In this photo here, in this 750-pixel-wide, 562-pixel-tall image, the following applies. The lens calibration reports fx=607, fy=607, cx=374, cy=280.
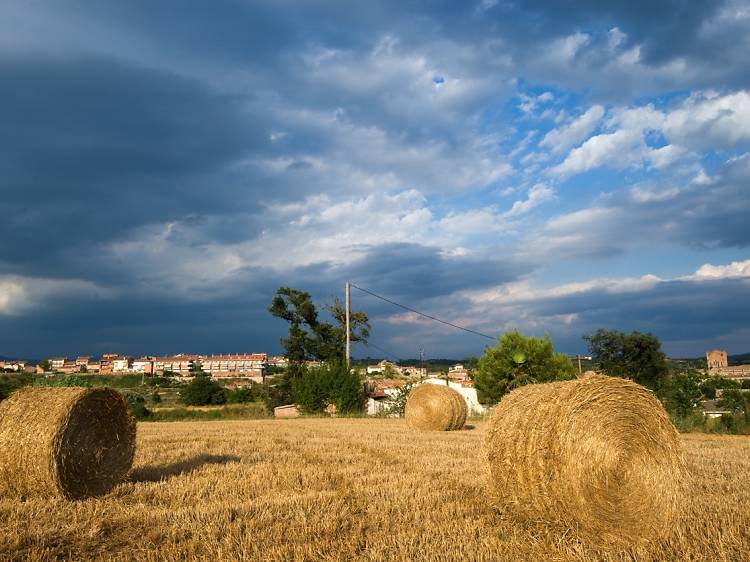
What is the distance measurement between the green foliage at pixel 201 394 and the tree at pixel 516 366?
33.2 m

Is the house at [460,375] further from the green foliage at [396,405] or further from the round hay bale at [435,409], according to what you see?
the round hay bale at [435,409]

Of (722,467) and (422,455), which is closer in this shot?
(722,467)

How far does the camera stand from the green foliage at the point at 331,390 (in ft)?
116

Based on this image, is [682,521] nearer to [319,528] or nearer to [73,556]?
[319,528]

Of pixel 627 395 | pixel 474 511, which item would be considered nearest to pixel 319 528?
pixel 474 511

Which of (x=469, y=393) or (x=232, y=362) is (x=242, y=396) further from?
(x=232, y=362)

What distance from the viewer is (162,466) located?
11.0 m

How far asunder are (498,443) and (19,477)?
20.6ft

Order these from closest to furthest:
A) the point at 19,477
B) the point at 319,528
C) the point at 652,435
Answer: the point at 319,528 < the point at 652,435 < the point at 19,477

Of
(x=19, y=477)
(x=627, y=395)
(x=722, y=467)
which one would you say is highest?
(x=627, y=395)

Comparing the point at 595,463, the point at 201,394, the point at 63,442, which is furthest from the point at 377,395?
the point at 595,463

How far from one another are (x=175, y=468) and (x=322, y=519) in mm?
5131

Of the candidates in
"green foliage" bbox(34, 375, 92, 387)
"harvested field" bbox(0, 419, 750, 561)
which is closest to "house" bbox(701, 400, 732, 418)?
"harvested field" bbox(0, 419, 750, 561)

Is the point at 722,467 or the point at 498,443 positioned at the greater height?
the point at 498,443
